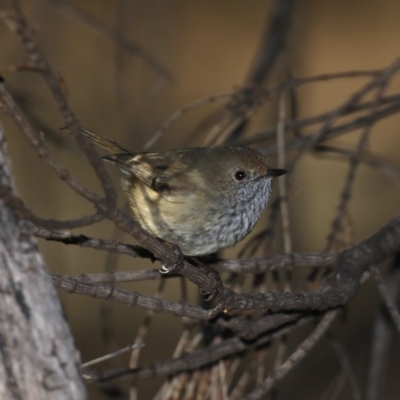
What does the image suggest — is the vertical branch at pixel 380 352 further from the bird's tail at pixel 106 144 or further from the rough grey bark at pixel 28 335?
the rough grey bark at pixel 28 335

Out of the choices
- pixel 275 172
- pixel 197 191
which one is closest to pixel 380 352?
pixel 275 172

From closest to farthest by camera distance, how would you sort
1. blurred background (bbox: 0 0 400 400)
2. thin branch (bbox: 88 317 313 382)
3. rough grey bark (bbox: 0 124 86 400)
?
1. rough grey bark (bbox: 0 124 86 400)
2. thin branch (bbox: 88 317 313 382)
3. blurred background (bbox: 0 0 400 400)

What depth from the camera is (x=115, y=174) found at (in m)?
7.25

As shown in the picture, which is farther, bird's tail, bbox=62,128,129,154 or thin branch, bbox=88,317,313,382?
bird's tail, bbox=62,128,129,154

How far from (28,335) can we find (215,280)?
2.93 ft

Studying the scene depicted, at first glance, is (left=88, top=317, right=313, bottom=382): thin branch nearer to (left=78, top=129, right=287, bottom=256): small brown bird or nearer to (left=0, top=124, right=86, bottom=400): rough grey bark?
(left=78, top=129, right=287, bottom=256): small brown bird

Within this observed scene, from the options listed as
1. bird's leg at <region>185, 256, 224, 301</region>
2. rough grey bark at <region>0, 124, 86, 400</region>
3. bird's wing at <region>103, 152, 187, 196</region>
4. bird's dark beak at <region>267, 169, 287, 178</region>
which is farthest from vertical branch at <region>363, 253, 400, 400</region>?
rough grey bark at <region>0, 124, 86, 400</region>

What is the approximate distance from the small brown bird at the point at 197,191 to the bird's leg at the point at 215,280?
0.10 m

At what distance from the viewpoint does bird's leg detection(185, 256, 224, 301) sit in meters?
2.27

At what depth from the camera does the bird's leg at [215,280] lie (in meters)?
2.27

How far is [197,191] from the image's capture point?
310cm

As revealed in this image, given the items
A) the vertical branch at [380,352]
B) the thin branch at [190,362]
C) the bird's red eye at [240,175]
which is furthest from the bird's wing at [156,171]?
the vertical branch at [380,352]

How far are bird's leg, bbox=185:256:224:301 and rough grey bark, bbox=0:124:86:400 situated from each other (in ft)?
2.71

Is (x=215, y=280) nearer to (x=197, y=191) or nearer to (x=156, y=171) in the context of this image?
(x=197, y=191)
